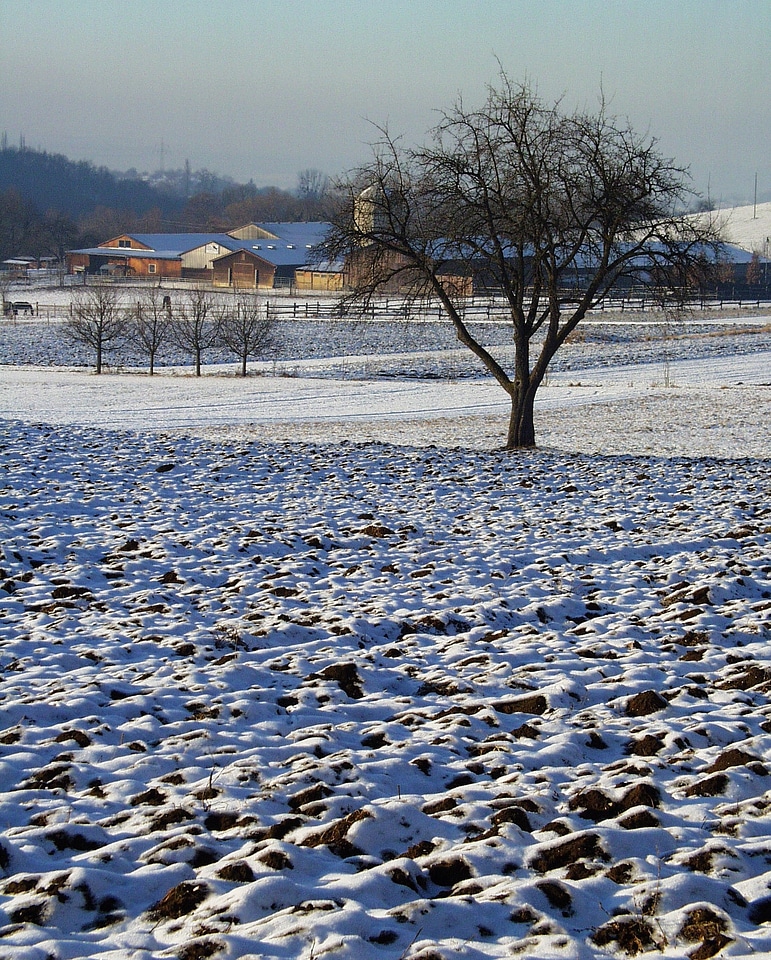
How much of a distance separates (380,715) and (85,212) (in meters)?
189

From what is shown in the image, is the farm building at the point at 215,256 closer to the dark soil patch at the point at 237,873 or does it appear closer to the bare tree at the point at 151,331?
the bare tree at the point at 151,331

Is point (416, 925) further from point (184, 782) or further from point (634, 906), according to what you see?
point (184, 782)

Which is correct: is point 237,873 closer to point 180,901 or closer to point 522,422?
point 180,901

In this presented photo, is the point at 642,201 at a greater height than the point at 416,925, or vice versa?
the point at 642,201

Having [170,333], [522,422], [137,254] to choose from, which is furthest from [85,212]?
[522,422]

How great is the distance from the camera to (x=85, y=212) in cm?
17825

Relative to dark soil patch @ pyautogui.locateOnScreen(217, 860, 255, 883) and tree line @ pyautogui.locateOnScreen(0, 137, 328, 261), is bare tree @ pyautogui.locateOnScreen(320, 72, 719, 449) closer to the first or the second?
dark soil patch @ pyautogui.locateOnScreen(217, 860, 255, 883)

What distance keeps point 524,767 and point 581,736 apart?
1.73 feet

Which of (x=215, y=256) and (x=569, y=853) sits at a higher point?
(x=215, y=256)

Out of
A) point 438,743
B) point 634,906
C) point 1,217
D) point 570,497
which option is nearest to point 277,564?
point 438,743

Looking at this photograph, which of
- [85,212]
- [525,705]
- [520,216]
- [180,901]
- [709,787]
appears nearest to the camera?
[180,901]

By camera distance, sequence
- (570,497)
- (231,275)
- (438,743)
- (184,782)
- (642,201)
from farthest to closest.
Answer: (231,275)
(642,201)
(570,497)
(438,743)
(184,782)

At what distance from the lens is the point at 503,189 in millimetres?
17078

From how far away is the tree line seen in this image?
121 meters
